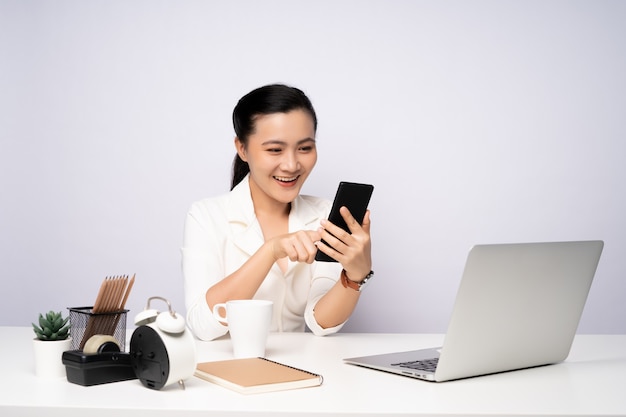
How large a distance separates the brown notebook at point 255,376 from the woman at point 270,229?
568 mm

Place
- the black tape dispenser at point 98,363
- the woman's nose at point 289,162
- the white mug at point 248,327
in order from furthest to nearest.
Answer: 1. the woman's nose at point 289,162
2. the white mug at point 248,327
3. the black tape dispenser at point 98,363

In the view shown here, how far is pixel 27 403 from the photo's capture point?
99 centimetres

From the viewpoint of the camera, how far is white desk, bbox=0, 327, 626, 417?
97 centimetres

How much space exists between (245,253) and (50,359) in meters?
0.98

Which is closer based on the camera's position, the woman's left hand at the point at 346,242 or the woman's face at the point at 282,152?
the woman's left hand at the point at 346,242

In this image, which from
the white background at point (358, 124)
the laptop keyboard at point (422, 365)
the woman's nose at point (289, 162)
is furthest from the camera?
the white background at point (358, 124)

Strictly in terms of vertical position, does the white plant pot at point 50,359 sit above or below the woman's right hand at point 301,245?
below

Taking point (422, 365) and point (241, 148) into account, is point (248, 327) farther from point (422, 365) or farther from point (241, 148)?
point (241, 148)

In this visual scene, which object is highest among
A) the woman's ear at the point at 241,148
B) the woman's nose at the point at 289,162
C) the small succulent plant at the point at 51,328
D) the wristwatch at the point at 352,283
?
the woman's ear at the point at 241,148

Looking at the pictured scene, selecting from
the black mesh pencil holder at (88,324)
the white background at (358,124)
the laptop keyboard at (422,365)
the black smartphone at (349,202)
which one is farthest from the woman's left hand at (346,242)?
the white background at (358,124)

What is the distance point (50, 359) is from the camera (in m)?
1.16

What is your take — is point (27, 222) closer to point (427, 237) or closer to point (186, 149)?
point (186, 149)

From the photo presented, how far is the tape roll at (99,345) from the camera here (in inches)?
45.3

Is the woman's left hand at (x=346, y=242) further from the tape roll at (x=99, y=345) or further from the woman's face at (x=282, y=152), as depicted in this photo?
the tape roll at (x=99, y=345)
